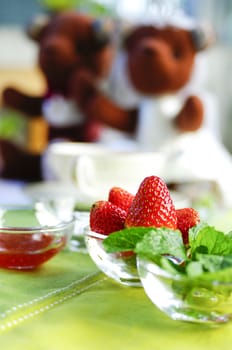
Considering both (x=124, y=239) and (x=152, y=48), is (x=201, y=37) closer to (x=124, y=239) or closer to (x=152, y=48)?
(x=152, y=48)

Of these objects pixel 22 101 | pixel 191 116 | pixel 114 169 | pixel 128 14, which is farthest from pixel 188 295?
pixel 128 14

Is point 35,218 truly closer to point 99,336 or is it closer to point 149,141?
point 99,336

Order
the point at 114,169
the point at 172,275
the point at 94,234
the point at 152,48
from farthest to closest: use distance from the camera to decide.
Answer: the point at 152,48 < the point at 114,169 < the point at 94,234 < the point at 172,275

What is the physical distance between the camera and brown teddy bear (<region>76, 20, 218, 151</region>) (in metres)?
1.45

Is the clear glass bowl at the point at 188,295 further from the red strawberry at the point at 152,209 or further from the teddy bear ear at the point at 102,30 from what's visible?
the teddy bear ear at the point at 102,30

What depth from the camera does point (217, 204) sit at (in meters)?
1.29

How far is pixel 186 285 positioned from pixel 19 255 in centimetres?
22

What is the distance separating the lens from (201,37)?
1519 millimetres

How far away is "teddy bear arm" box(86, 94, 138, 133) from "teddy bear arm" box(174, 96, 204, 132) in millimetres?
123

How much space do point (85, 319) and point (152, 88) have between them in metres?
1.06

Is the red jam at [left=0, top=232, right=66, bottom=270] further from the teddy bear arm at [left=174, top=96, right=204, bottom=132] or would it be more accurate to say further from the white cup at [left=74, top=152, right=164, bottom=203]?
the teddy bear arm at [left=174, top=96, right=204, bottom=132]

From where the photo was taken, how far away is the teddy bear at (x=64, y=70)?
5.08 feet

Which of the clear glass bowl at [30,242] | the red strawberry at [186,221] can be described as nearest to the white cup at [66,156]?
the clear glass bowl at [30,242]

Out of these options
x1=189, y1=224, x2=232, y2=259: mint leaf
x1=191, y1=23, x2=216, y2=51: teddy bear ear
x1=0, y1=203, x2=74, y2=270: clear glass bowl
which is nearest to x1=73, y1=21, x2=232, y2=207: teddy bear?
x1=191, y1=23, x2=216, y2=51: teddy bear ear
